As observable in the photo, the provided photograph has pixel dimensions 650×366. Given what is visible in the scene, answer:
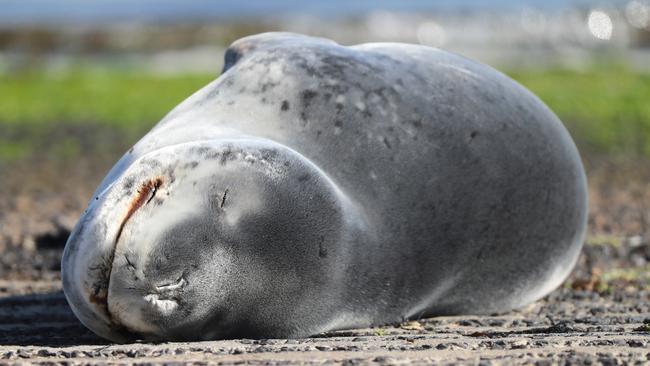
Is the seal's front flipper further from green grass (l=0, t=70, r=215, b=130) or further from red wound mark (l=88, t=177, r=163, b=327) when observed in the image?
green grass (l=0, t=70, r=215, b=130)

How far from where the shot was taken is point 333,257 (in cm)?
361

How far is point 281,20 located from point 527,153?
25390 mm

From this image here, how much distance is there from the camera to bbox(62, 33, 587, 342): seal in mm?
3312

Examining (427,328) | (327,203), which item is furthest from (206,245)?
(427,328)

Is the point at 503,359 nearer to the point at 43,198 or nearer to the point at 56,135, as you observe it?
the point at 43,198

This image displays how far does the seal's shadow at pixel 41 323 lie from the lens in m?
3.76

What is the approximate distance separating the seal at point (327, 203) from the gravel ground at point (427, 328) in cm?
10

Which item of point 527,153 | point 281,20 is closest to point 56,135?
point 527,153

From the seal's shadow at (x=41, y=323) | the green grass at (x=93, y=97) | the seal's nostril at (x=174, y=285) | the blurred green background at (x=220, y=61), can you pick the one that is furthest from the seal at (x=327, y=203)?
the green grass at (x=93, y=97)

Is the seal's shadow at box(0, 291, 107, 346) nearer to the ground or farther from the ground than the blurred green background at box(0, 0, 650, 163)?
farther from the ground

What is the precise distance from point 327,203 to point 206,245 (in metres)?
0.44

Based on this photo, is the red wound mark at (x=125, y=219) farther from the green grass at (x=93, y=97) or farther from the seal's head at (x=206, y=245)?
the green grass at (x=93, y=97)

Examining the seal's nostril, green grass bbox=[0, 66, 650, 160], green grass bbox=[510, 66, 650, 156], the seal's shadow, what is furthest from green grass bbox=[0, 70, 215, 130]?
the seal's nostril

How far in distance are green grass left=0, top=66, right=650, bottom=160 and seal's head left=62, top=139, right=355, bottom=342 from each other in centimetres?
631
